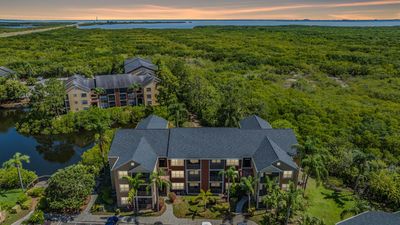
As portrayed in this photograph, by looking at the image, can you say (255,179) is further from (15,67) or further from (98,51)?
(98,51)

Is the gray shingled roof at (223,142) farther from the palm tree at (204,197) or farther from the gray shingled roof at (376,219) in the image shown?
the gray shingled roof at (376,219)

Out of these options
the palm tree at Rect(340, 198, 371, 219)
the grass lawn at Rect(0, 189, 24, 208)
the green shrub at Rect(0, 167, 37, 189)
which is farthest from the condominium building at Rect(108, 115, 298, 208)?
the green shrub at Rect(0, 167, 37, 189)

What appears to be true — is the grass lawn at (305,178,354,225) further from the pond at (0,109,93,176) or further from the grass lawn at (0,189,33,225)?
the pond at (0,109,93,176)

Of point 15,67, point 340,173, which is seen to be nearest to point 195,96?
point 340,173

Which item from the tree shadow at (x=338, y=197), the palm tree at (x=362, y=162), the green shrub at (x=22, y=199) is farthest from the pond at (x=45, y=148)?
the palm tree at (x=362, y=162)

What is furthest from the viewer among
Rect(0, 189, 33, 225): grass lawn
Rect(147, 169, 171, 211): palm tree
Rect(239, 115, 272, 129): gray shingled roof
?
Rect(239, 115, 272, 129): gray shingled roof

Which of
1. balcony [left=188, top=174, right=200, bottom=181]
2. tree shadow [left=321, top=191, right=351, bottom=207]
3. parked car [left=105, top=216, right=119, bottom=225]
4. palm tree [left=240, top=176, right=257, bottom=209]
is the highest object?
palm tree [left=240, top=176, right=257, bottom=209]

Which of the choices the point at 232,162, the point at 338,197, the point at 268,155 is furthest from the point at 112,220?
the point at 338,197

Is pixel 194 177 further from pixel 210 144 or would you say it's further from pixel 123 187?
pixel 123 187
